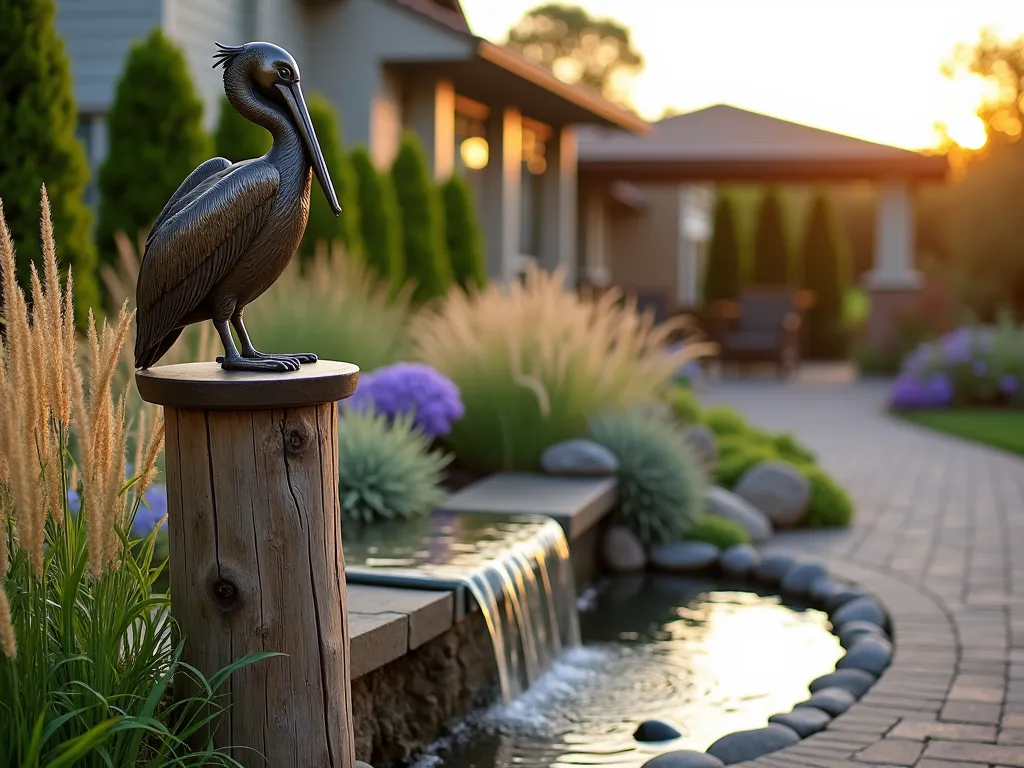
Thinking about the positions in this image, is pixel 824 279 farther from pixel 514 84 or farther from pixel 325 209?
pixel 325 209

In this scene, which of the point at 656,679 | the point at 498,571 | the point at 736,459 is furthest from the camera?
the point at 736,459

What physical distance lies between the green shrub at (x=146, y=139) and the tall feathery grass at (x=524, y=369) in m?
1.89

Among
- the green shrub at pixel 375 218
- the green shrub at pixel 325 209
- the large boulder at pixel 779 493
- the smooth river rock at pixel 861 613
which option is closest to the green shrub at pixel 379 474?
the smooth river rock at pixel 861 613

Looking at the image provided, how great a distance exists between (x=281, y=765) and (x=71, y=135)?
4078mm

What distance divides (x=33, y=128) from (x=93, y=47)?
3.47 meters

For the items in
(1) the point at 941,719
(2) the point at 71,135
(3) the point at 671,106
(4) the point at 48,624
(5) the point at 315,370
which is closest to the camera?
(4) the point at 48,624

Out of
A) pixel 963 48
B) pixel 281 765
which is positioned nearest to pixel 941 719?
pixel 281 765

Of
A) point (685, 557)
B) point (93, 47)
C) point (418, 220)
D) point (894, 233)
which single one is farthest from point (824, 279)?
point (685, 557)

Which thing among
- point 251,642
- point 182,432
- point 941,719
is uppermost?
point 182,432

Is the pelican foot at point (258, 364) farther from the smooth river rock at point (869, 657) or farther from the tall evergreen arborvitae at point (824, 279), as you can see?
the tall evergreen arborvitae at point (824, 279)

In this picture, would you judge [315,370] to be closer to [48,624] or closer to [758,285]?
[48,624]

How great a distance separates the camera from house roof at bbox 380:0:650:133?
35.2 ft

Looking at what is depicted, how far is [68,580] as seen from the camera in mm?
2193

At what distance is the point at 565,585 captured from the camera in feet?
15.6
